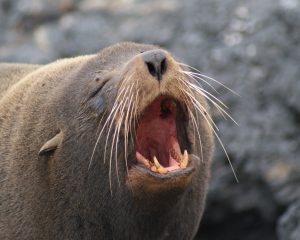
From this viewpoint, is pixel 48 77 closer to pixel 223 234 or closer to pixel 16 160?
pixel 16 160

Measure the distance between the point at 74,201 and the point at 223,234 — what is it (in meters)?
3.93

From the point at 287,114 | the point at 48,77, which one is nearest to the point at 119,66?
the point at 48,77

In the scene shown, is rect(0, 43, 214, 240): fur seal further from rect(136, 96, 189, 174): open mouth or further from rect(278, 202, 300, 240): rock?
rect(278, 202, 300, 240): rock

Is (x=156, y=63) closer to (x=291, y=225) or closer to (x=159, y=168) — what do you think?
(x=159, y=168)

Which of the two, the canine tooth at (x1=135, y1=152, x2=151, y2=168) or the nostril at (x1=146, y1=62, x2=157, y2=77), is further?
the canine tooth at (x1=135, y1=152, x2=151, y2=168)

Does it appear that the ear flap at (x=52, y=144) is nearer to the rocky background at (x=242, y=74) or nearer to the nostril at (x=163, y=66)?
the nostril at (x=163, y=66)

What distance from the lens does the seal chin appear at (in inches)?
228

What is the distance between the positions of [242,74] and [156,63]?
4.37m

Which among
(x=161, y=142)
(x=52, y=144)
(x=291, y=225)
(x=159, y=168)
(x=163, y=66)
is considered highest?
(x=163, y=66)

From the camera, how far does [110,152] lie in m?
5.99

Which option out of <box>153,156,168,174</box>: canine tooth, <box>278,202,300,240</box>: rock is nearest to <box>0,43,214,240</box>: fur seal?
<box>153,156,168,174</box>: canine tooth

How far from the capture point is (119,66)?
20.4ft

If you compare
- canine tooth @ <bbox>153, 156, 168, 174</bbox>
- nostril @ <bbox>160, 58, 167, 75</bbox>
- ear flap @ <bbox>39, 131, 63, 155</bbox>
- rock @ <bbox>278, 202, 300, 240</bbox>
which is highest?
nostril @ <bbox>160, 58, 167, 75</bbox>

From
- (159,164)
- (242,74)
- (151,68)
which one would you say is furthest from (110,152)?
(242,74)
